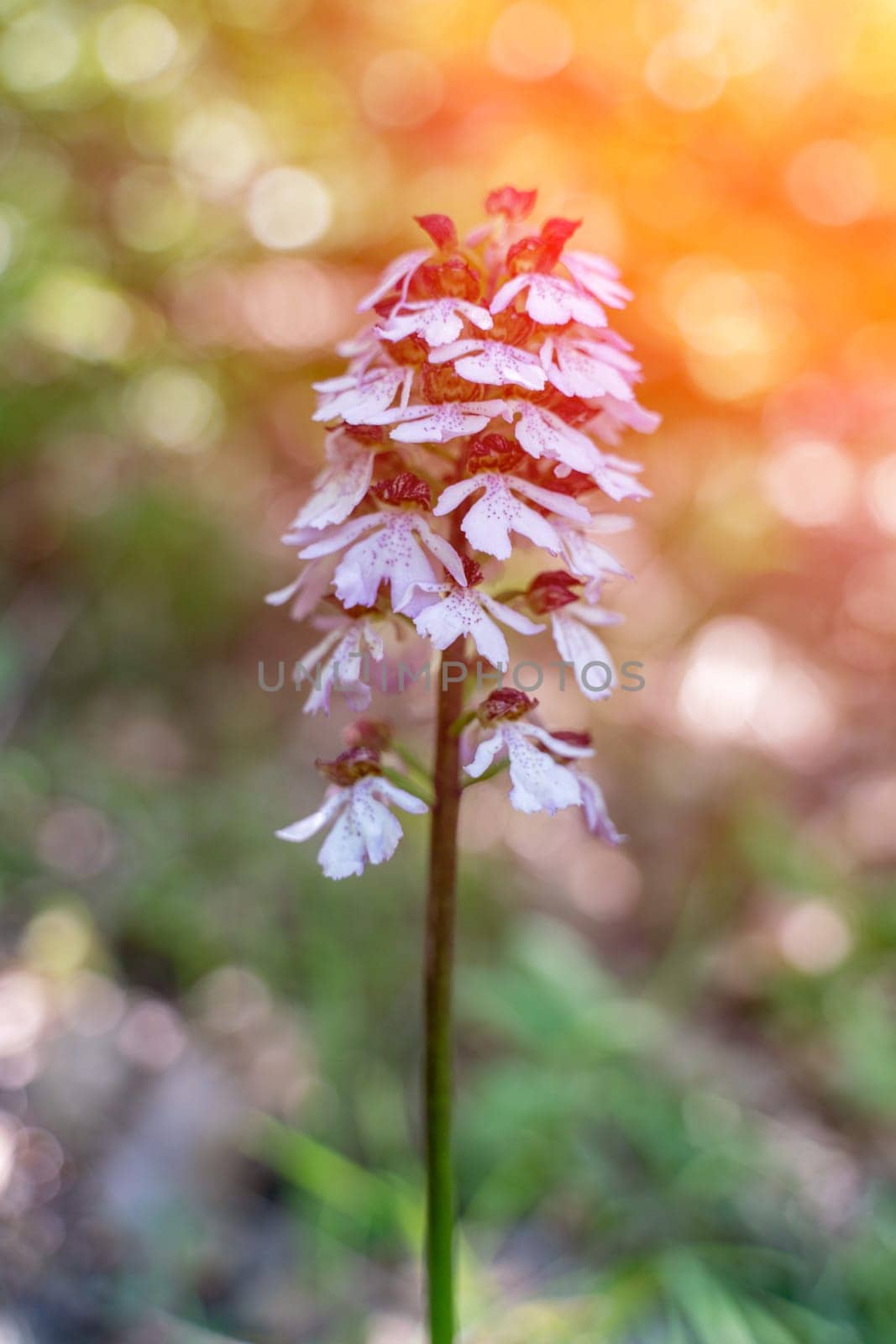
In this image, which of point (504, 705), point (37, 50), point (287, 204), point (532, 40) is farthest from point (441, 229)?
point (532, 40)

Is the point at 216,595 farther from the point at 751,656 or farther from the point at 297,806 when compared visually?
the point at 751,656

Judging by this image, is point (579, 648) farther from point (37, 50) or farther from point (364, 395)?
point (37, 50)

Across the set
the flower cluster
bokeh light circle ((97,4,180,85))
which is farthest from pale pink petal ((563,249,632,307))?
bokeh light circle ((97,4,180,85))

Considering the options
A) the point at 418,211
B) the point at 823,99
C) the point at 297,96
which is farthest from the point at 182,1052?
the point at 823,99

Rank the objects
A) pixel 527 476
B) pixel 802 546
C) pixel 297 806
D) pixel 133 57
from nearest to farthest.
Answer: pixel 527 476 → pixel 297 806 → pixel 133 57 → pixel 802 546

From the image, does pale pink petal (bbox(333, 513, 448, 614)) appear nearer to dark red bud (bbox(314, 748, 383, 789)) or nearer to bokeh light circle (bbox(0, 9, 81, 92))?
dark red bud (bbox(314, 748, 383, 789))

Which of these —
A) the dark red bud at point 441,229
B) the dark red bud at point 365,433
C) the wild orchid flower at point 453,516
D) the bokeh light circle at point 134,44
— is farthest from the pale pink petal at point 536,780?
the bokeh light circle at point 134,44
